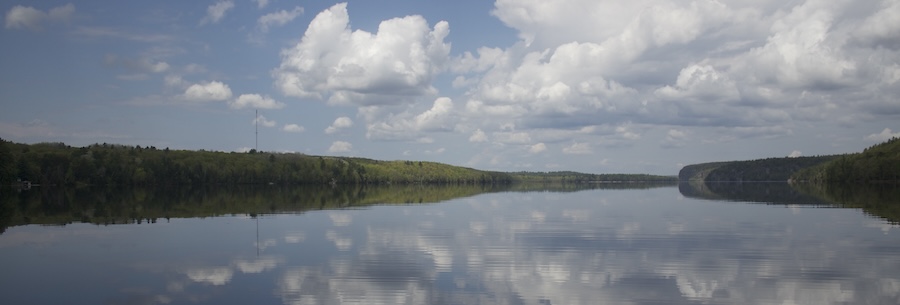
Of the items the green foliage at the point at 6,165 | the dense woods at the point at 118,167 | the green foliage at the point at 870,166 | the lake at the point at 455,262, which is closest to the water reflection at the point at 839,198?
the lake at the point at 455,262

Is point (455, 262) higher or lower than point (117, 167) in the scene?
lower

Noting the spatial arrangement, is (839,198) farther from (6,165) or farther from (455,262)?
(6,165)

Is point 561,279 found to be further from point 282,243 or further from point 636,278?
point 282,243

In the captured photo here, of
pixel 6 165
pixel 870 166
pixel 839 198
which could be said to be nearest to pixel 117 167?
pixel 6 165

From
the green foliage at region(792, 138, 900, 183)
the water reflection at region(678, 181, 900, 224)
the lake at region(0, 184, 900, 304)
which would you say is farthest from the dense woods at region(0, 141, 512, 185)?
the green foliage at region(792, 138, 900, 183)

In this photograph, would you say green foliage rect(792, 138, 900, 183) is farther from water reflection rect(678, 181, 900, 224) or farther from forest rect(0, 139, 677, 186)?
forest rect(0, 139, 677, 186)

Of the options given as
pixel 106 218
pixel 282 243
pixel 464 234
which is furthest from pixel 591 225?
pixel 106 218

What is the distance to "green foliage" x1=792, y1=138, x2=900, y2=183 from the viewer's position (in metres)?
154

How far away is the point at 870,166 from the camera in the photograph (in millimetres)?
158875

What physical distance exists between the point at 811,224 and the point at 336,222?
31523 millimetres

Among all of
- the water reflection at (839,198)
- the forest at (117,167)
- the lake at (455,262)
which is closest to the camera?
the lake at (455,262)

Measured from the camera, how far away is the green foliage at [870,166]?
15396 centimetres

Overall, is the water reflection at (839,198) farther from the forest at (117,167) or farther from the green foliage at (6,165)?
the forest at (117,167)

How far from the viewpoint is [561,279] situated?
2253 centimetres
